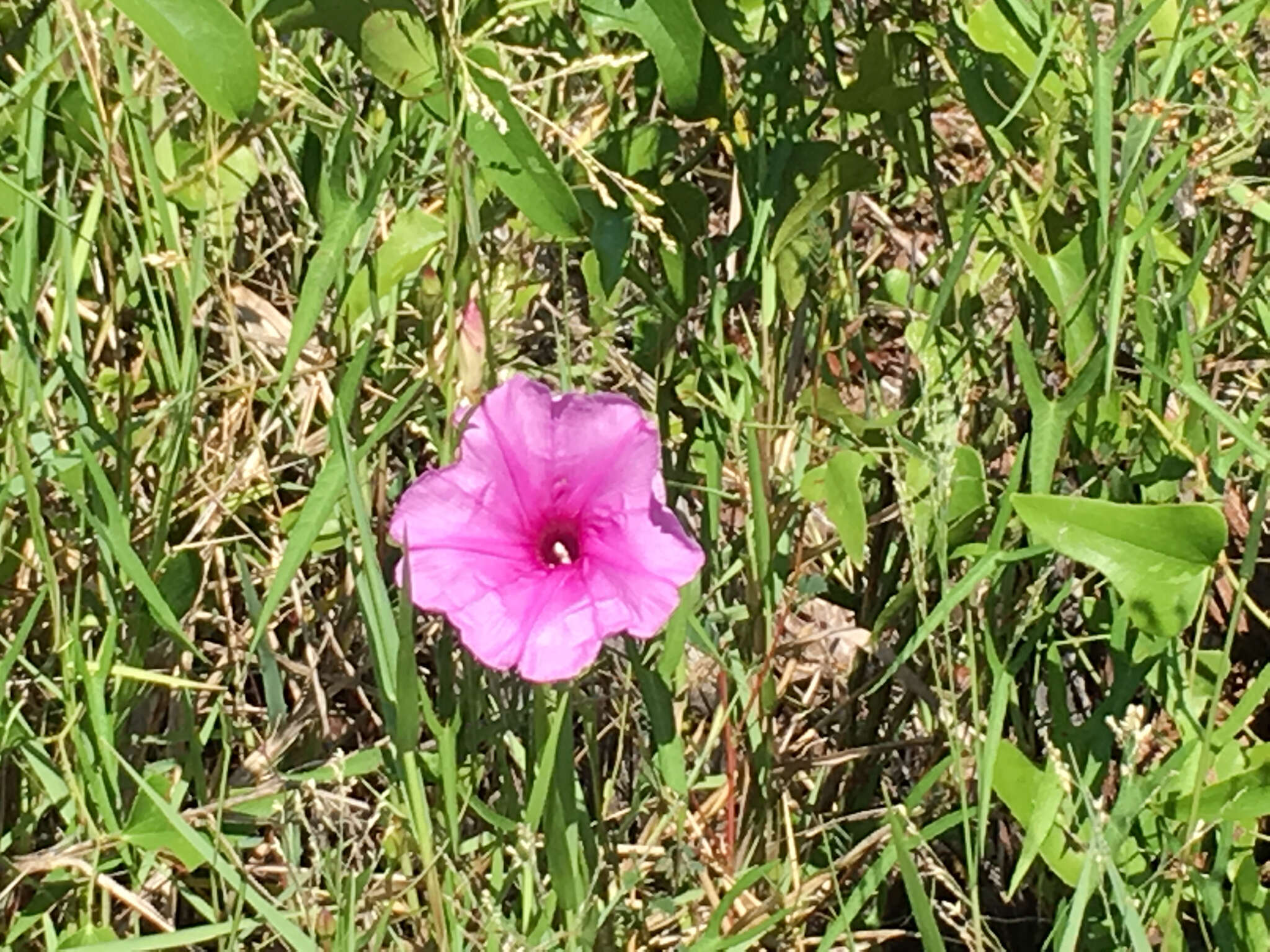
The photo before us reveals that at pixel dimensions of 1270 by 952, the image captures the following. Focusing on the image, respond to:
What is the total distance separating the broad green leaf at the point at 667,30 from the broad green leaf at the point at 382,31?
10cm

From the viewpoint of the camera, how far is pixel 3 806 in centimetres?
133

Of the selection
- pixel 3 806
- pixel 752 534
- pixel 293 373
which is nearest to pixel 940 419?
pixel 752 534

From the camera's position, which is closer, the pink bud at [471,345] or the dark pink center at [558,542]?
the pink bud at [471,345]

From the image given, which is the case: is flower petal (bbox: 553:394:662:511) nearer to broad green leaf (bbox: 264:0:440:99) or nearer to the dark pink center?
the dark pink center

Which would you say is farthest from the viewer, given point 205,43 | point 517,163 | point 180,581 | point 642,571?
point 180,581

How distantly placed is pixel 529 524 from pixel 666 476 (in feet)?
0.62

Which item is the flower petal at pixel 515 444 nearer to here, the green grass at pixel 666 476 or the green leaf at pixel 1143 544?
the green grass at pixel 666 476

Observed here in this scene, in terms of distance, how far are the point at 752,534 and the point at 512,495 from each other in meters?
0.19

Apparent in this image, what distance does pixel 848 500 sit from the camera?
118cm

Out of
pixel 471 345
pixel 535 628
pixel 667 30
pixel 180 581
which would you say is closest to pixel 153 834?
pixel 180 581

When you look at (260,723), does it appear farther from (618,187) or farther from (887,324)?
(887,324)

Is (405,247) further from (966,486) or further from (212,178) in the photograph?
(966,486)

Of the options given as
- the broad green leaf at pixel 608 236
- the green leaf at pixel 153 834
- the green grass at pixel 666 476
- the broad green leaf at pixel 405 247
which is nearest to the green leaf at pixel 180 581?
the green grass at pixel 666 476

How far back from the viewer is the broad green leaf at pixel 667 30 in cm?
103
